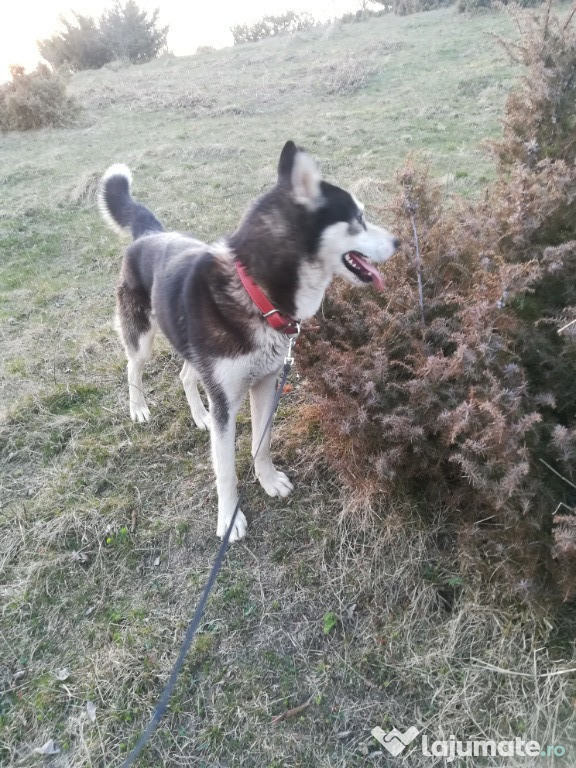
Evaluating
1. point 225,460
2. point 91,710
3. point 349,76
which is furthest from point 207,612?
point 349,76

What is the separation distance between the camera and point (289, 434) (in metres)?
3.41

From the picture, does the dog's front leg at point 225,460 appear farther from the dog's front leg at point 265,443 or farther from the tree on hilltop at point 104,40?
the tree on hilltop at point 104,40

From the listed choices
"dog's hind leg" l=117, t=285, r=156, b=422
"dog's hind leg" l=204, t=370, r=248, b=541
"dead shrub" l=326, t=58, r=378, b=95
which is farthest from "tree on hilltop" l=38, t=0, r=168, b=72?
"dog's hind leg" l=204, t=370, r=248, b=541

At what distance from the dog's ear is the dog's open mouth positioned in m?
0.31

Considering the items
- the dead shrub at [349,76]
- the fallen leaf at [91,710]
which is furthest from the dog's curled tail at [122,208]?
the dead shrub at [349,76]

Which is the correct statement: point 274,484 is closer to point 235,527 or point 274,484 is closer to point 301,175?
point 235,527

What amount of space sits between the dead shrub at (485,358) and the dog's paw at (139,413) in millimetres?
1557

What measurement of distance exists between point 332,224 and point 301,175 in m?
0.26

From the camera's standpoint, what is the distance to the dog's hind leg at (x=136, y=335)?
3.40m

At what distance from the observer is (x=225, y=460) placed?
2734 millimetres

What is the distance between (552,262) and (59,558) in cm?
305

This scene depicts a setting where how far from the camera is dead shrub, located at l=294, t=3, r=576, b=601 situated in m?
2.05

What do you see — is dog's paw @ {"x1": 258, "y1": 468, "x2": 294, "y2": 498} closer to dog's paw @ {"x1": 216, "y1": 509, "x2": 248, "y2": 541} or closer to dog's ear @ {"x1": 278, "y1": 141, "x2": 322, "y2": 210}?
dog's paw @ {"x1": 216, "y1": 509, "x2": 248, "y2": 541}

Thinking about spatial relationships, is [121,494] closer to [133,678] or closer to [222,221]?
[133,678]
